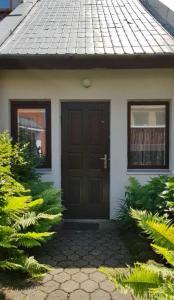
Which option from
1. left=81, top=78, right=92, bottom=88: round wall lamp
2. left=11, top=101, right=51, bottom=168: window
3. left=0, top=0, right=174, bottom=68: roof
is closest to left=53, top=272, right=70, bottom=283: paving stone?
left=11, top=101, right=51, bottom=168: window

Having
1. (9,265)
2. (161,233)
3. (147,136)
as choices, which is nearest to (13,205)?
(9,265)

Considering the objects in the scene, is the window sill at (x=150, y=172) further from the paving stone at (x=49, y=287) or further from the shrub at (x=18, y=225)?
the paving stone at (x=49, y=287)

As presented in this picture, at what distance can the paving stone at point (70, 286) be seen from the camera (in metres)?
3.27

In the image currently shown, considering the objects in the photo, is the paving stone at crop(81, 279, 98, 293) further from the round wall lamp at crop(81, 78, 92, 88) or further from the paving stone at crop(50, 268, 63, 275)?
the round wall lamp at crop(81, 78, 92, 88)

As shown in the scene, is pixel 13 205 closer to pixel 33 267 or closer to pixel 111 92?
pixel 33 267

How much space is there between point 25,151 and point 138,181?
2.28m

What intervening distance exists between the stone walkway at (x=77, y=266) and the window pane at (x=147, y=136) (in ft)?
5.26

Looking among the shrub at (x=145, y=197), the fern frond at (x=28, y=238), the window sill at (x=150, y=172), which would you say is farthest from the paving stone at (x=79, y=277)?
the window sill at (x=150, y=172)

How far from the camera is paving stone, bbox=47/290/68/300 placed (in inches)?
122

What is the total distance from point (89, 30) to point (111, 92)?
1.67m

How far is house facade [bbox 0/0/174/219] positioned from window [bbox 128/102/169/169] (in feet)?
0.06

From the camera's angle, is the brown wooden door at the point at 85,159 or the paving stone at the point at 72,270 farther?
the brown wooden door at the point at 85,159

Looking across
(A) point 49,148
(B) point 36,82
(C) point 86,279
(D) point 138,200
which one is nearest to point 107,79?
(B) point 36,82

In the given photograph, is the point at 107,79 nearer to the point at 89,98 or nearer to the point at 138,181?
the point at 89,98
